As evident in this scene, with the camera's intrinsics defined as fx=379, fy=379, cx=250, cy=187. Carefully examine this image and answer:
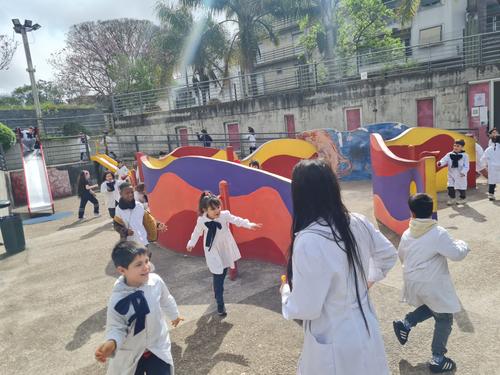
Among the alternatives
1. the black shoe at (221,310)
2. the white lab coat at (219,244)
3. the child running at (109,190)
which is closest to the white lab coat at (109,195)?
the child running at (109,190)

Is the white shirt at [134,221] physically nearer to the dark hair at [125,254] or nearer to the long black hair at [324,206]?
the dark hair at [125,254]

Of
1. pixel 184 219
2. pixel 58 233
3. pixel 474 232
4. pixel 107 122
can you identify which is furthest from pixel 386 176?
pixel 107 122

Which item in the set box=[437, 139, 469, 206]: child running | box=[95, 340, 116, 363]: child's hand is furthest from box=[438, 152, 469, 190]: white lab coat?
box=[95, 340, 116, 363]: child's hand

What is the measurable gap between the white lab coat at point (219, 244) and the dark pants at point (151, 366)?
183cm

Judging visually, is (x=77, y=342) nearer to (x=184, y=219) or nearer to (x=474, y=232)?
(x=184, y=219)

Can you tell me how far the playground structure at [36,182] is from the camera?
13789 millimetres

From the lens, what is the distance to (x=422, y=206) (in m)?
3.32

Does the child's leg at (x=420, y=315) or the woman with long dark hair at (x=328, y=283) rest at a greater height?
the woman with long dark hair at (x=328, y=283)

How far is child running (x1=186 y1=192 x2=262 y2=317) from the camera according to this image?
4.69 m

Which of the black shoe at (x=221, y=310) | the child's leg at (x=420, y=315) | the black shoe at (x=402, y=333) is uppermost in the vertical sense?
the child's leg at (x=420, y=315)

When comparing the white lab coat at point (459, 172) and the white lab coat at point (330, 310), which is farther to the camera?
the white lab coat at point (459, 172)

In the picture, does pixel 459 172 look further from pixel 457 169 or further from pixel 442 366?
pixel 442 366

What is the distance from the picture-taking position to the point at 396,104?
17.2 metres

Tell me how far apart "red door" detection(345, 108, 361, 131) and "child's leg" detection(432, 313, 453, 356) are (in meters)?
15.9
